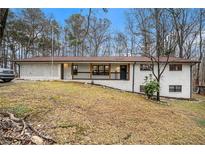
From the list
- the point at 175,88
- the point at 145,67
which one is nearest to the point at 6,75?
the point at 145,67

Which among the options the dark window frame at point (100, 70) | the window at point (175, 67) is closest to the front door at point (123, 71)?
the dark window frame at point (100, 70)

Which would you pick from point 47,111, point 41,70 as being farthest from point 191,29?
point 47,111

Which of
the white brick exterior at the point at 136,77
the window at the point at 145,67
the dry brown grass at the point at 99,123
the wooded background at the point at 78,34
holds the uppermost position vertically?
the wooded background at the point at 78,34

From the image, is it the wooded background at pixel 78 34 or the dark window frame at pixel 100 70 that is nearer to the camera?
the dark window frame at pixel 100 70

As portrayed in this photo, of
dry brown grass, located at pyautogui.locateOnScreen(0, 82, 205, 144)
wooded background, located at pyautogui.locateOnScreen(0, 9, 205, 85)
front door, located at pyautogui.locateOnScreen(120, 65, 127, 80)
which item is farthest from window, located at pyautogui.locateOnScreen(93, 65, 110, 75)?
dry brown grass, located at pyautogui.locateOnScreen(0, 82, 205, 144)

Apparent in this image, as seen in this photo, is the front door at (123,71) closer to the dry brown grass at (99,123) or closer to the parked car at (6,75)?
the parked car at (6,75)

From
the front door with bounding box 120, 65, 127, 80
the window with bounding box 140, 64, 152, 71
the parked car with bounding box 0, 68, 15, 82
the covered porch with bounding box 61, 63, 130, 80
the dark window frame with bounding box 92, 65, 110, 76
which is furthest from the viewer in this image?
the dark window frame with bounding box 92, 65, 110, 76

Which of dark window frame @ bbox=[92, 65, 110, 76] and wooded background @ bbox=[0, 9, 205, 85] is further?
wooded background @ bbox=[0, 9, 205, 85]

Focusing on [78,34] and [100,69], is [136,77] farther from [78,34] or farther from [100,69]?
[78,34]

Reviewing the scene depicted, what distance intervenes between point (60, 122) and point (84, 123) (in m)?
0.68

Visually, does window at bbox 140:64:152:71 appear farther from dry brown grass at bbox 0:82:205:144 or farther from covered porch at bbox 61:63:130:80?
dry brown grass at bbox 0:82:205:144

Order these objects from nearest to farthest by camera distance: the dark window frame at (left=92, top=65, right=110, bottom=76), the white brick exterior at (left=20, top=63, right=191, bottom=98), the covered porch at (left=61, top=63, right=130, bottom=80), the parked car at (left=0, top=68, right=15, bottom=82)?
the parked car at (left=0, top=68, right=15, bottom=82) < the white brick exterior at (left=20, top=63, right=191, bottom=98) < the covered porch at (left=61, top=63, right=130, bottom=80) < the dark window frame at (left=92, top=65, right=110, bottom=76)

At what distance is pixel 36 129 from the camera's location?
6102mm
